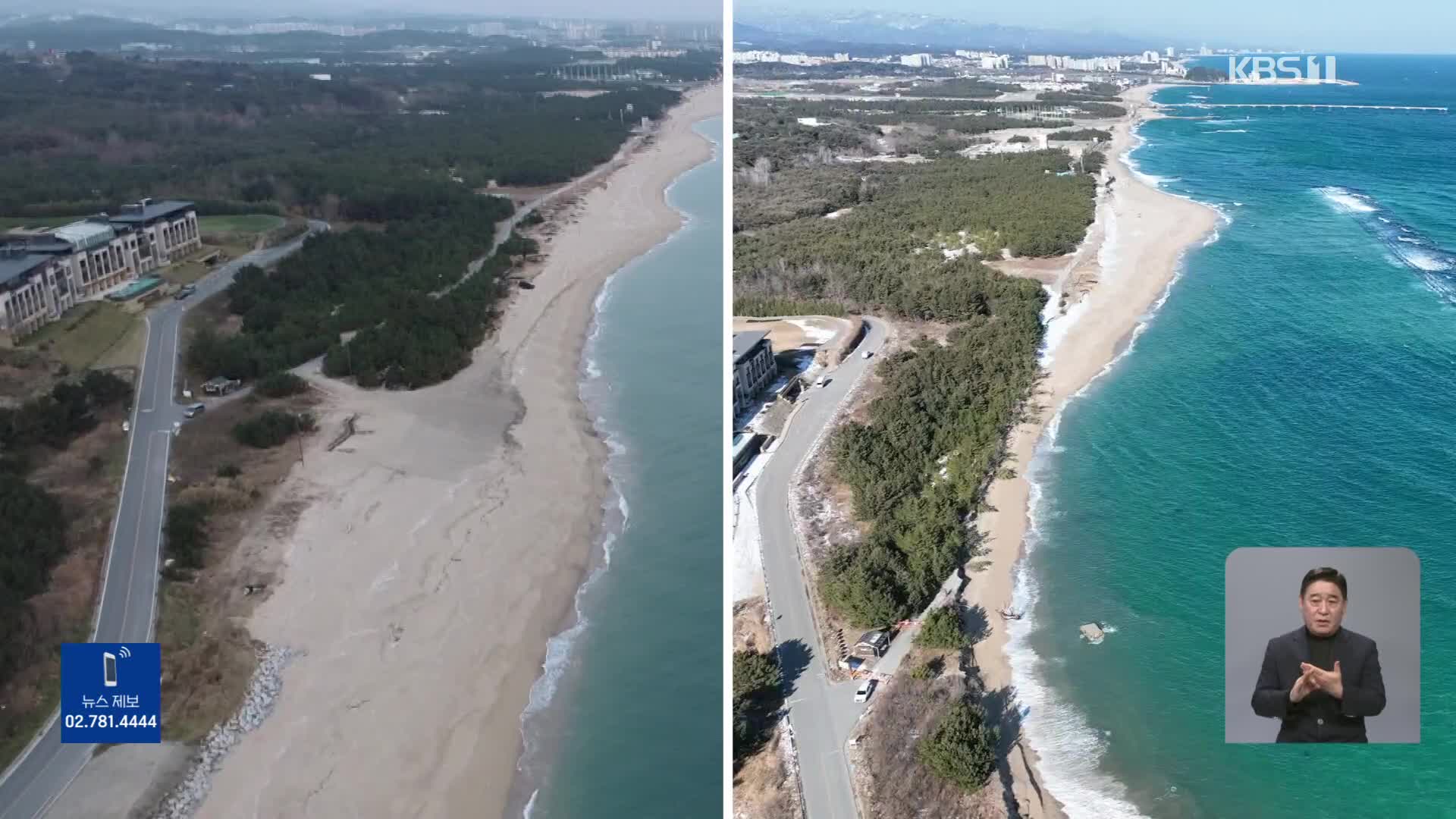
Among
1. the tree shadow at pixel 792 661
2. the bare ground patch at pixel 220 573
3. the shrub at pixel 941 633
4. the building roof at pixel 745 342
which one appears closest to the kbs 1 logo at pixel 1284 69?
the building roof at pixel 745 342

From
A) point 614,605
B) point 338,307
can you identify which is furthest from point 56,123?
point 614,605

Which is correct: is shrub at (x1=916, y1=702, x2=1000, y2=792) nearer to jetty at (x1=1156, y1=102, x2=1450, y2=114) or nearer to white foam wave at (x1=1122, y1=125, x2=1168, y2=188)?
white foam wave at (x1=1122, y1=125, x2=1168, y2=188)

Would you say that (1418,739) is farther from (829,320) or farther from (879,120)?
(879,120)

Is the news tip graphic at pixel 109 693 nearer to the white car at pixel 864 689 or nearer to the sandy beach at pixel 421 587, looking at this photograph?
the sandy beach at pixel 421 587

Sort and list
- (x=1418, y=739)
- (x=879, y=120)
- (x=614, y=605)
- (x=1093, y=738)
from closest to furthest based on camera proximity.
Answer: (x=1418, y=739), (x=1093, y=738), (x=614, y=605), (x=879, y=120)

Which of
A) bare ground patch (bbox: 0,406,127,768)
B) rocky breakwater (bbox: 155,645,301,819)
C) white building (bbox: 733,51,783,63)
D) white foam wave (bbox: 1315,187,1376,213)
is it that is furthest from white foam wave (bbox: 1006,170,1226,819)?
white building (bbox: 733,51,783,63)

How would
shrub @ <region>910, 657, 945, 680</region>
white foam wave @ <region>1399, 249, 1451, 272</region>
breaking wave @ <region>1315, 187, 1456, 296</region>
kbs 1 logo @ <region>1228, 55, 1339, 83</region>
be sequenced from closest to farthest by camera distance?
shrub @ <region>910, 657, 945, 680</region> < breaking wave @ <region>1315, 187, 1456, 296</region> < white foam wave @ <region>1399, 249, 1451, 272</region> < kbs 1 logo @ <region>1228, 55, 1339, 83</region>
